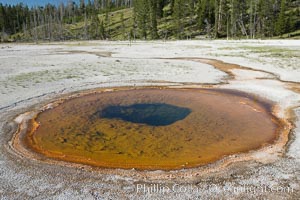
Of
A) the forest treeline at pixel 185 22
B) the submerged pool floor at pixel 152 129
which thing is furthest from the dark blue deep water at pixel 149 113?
the forest treeline at pixel 185 22

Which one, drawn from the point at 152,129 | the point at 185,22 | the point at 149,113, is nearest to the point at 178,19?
the point at 185,22

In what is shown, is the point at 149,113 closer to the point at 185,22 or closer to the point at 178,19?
the point at 178,19

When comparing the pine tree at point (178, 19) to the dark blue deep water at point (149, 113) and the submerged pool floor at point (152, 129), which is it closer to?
the submerged pool floor at point (152, 129)

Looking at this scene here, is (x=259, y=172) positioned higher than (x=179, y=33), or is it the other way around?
(x=179, y=33)

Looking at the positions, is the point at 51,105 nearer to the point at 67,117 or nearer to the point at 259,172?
the point at 67,117

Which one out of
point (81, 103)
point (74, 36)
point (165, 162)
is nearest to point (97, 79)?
point (81, 103)

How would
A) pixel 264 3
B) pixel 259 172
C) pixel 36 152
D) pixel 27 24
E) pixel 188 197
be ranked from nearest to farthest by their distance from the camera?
1. pixel 188 197
2. pixel 259 172
3. pixel 36 152
4. pixel 264 3
5. pixel 27 24
